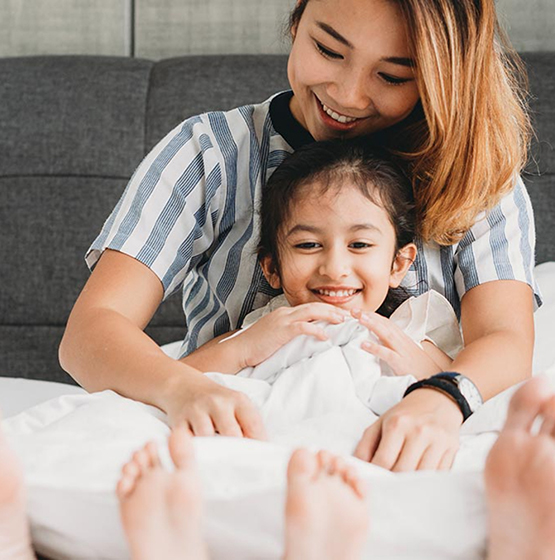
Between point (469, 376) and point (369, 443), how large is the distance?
267 millimetres

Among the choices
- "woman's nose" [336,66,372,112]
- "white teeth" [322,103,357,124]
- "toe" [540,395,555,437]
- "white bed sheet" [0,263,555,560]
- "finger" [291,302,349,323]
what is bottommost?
"finger" [291,302,349,323]

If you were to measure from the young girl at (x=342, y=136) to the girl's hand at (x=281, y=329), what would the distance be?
2 centimetres

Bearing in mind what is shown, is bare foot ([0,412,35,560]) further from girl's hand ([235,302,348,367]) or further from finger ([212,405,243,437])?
girl's hand ([235,302,348,367])

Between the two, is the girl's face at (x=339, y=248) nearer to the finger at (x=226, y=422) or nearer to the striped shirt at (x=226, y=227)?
the striped shirt at (x=226, y=227)

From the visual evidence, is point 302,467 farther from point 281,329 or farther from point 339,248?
point 339,248

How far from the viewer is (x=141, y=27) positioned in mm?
2432

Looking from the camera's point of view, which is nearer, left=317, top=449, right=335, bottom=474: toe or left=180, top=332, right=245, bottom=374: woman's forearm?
left=317, top=449, right=335, bottom=474: toe

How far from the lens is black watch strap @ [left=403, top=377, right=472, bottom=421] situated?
1048 mm

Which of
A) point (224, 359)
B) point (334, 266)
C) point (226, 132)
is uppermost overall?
point (226, 132)

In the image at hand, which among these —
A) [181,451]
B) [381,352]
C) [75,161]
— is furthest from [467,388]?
[75,161]

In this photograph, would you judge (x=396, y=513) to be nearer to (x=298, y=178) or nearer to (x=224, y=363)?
(x=224, y=363)

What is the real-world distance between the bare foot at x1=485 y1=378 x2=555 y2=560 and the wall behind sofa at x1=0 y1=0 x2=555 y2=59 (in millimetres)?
1812

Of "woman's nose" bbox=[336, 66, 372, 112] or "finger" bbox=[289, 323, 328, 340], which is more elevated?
"woman's nose" bbox=[336, 66, 372, 112]

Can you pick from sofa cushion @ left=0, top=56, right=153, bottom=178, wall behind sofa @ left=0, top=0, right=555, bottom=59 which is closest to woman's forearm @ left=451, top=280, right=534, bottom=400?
sofa cushion @ left=0, top=56, right=153, bottom=178
